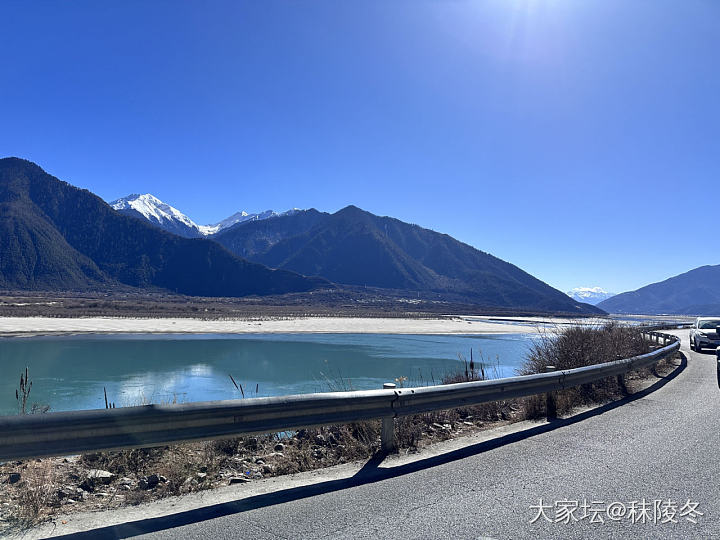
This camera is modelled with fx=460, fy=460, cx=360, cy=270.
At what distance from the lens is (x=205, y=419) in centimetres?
419

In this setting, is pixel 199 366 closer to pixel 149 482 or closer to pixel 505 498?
pixel 149 482

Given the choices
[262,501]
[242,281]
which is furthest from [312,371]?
[242,281]

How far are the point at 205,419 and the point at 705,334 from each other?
76.0 feet

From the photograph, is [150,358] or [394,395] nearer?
[394,395]

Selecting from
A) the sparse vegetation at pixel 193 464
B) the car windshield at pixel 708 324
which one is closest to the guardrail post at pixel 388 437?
the sparse vegetation at pixel 193 464

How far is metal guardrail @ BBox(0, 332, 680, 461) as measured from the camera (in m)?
3.52

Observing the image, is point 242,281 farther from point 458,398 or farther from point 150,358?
point 458,398

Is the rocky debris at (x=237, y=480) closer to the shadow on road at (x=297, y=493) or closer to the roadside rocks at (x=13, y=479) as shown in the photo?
the shadow on road at (x=297, y=493)

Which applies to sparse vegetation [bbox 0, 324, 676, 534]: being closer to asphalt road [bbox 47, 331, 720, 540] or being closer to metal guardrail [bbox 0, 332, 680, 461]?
metal guardrail [bbox 0, 332, 680, 461]

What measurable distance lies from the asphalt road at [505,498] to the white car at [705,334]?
17657 mm

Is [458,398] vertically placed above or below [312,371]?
above

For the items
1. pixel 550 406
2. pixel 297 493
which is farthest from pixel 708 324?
pixel 297 493

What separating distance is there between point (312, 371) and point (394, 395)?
17.1 m

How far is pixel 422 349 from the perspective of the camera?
113 ft
